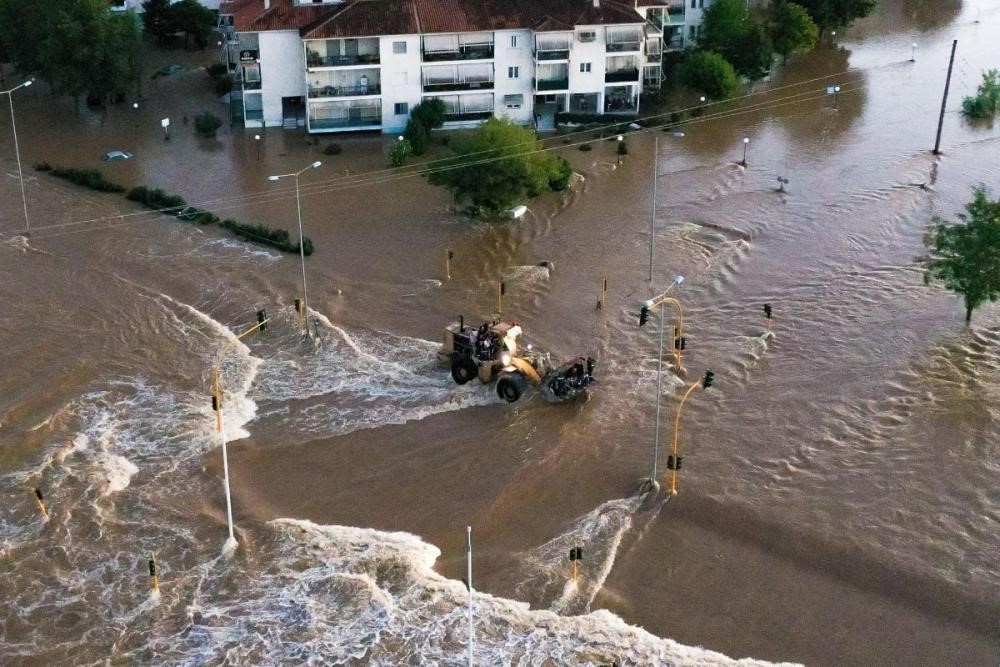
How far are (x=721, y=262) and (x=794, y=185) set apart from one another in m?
10.9

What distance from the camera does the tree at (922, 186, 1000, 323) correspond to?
4025 cm

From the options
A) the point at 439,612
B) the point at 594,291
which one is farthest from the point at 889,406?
the point at 439,612

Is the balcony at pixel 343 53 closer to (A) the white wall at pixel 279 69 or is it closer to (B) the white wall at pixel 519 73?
(A) the white wall at pixel 279 69

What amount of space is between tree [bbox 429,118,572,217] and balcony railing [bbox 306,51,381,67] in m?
13.0

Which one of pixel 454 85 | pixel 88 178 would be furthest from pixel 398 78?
pixel 88 178

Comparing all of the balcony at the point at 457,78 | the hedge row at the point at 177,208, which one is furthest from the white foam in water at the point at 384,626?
the balcony at the point at 457,78

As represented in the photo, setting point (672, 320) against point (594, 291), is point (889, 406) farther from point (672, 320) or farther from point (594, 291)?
point (594, 291)

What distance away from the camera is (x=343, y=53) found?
2498 inches

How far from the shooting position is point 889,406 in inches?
1478

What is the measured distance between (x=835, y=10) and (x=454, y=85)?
30.4m

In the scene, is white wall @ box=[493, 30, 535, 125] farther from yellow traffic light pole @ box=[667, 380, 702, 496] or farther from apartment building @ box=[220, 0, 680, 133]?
yellow traffic light pole @ box=[667, 380, 702, 496]

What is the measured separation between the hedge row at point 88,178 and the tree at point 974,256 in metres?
38.2

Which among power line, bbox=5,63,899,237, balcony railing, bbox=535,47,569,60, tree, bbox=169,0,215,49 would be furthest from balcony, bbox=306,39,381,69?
tree, bbox=169,0,215,49

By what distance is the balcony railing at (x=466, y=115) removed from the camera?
64.8 m
